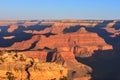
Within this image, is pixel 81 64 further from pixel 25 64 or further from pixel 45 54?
pixel 25 64

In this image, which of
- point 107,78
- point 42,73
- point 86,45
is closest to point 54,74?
point 42,73

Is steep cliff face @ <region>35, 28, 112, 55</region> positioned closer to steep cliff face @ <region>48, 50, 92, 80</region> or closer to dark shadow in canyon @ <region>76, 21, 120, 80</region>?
dark shadow in canyon @ <region>76, 21, 120, 80</region>

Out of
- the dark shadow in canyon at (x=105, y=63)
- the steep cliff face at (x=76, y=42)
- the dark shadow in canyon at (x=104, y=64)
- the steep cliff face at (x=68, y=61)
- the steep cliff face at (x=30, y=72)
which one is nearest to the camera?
the steep cliff face at (x=30, y=72)

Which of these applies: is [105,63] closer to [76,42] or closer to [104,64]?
[104,64]

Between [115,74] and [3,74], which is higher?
[3,74]

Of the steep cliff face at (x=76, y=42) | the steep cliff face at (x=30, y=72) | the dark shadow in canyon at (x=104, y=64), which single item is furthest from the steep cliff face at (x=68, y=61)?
the steep cliff face at (x=30, y=72)

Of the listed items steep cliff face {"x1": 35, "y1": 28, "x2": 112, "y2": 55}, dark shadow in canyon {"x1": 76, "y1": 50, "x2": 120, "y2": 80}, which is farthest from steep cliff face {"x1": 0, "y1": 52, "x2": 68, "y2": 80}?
steep cliff face {"x1": 35, "y1": 28, "x2": 112, "y2": 55}

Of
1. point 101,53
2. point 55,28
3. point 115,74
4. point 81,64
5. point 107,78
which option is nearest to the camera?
point 107,78

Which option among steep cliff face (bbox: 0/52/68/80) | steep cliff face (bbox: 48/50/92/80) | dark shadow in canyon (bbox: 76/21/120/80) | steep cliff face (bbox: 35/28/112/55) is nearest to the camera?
steep cliff face (bbox: 0/52/68/80)

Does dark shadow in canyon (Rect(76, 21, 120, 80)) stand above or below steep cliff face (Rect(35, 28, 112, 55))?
below

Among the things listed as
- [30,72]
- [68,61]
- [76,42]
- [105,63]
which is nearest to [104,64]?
[105,63]

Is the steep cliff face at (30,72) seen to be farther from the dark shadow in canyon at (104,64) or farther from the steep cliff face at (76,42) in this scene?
the steep cliff face at (76,42)
